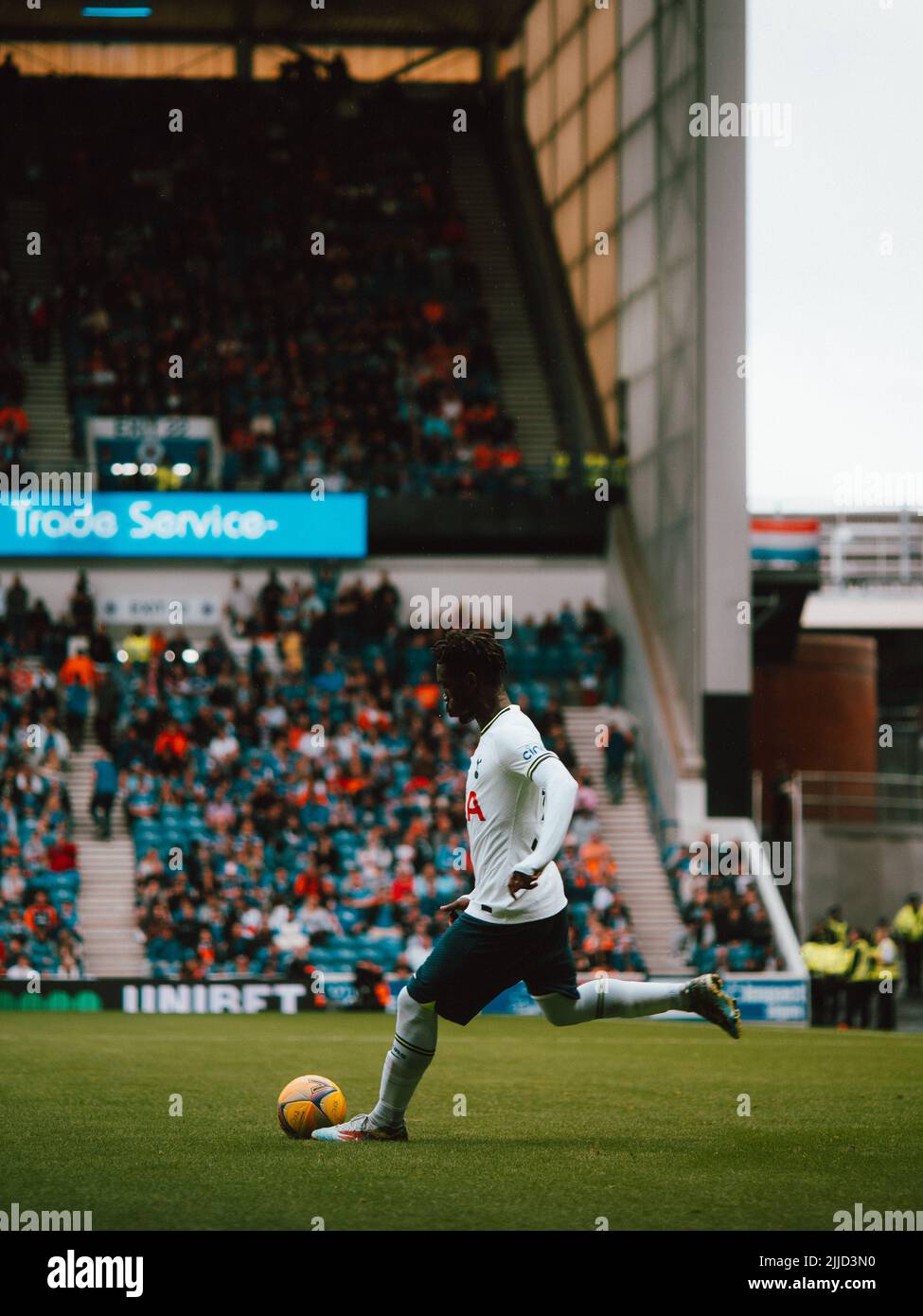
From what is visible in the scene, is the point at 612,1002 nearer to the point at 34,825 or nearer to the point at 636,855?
the point at 34,825

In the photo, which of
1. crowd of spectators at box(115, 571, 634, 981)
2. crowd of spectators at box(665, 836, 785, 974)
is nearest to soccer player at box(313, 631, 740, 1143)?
crowd of spectators at box(115, 571, 634, 981)

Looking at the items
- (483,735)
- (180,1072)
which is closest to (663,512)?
(180,1072)

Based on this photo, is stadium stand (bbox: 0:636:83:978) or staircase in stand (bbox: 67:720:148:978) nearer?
stadium stand (bbox: 0:636:83:978)

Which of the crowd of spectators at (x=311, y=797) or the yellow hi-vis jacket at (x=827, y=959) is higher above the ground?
the crowd of spectators at (x=311, y=797)

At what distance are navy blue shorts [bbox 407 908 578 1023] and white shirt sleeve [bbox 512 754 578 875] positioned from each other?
0.33 metres

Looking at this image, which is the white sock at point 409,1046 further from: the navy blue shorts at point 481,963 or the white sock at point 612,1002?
the white sock at point 612,1002

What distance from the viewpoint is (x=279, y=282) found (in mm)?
41188

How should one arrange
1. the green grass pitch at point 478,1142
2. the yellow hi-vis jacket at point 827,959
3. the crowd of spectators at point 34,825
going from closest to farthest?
the green grass pitch at point 478,1142, the yellow hi-vis jacket at point 827,959, the crowd of spectators at point 34,825

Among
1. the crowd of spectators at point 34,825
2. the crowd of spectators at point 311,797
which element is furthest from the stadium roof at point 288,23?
the crowd of spectators at point 34,825

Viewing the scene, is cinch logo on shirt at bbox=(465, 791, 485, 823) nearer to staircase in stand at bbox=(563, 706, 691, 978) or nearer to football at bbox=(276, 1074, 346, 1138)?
football at bbox=(276, 1074, 346, 1138)

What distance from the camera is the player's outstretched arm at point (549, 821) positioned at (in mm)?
7875

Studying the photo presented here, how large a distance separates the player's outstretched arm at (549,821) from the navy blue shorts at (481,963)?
→ 0.38 meters

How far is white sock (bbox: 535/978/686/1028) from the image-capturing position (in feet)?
28.8

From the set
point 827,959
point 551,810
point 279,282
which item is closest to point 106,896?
point 827,959
